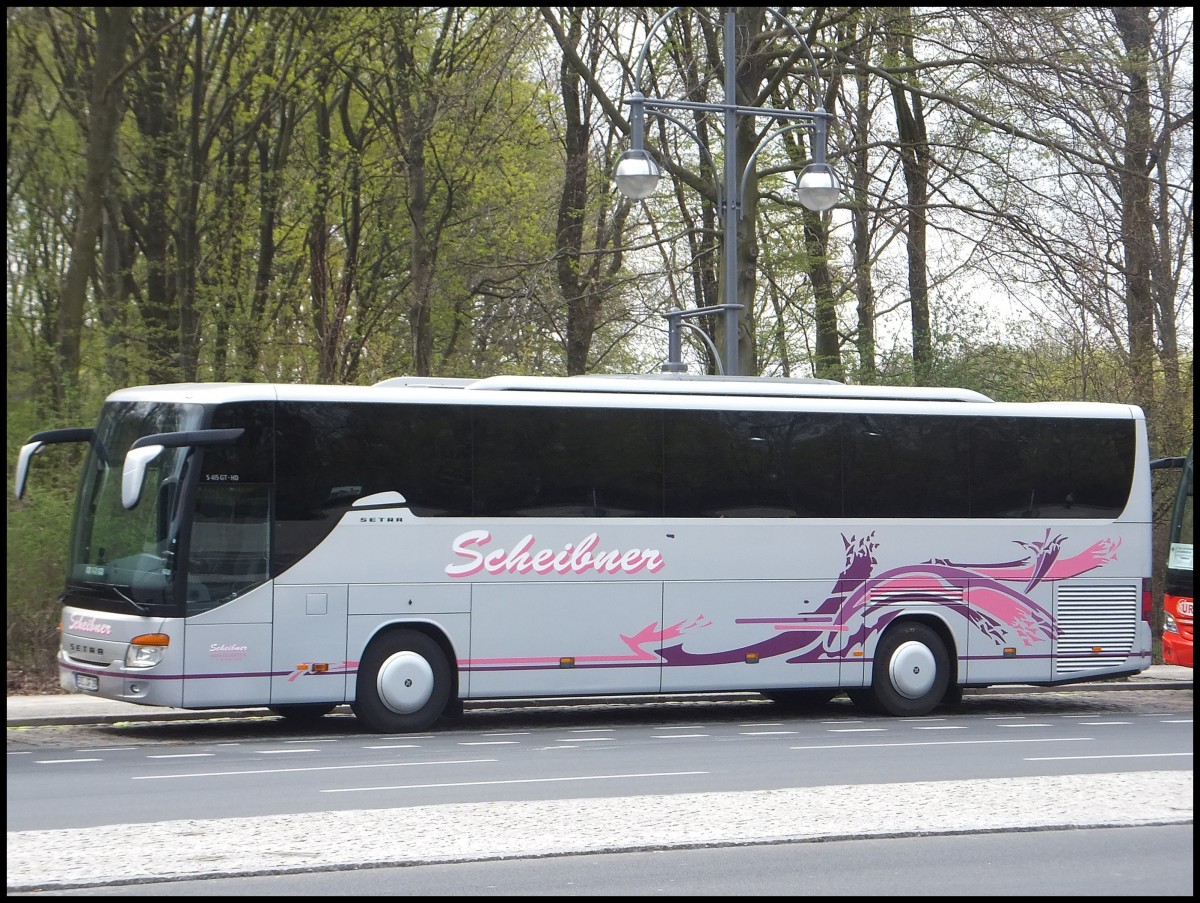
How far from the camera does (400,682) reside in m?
16.0

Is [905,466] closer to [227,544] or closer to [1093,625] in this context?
[1093,625]

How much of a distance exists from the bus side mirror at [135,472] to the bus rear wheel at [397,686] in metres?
2.84

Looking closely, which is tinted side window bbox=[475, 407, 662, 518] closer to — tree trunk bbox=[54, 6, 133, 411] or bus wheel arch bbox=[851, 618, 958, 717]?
bus wheel arch bbox=[851, 618, 958, 717]

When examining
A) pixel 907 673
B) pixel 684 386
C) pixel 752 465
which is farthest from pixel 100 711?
pixel 907 673

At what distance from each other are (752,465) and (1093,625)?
4.68 meters

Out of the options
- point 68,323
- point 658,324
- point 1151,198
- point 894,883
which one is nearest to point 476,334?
point 658,324

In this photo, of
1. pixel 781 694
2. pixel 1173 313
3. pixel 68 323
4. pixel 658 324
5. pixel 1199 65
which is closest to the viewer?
pixel 781 694

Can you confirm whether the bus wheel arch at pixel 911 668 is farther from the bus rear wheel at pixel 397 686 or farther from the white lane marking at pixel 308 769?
the white lane marking at pixel 308 769

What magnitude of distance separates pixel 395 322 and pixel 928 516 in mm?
14005

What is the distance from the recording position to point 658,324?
33.1 meters

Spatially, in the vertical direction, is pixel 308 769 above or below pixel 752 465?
below

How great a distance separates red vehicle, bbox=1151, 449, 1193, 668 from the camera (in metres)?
19.4

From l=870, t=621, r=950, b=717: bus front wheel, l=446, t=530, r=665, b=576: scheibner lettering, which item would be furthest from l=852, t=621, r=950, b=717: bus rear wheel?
l=446, t=530, r=665, b=576: scheibner lettering

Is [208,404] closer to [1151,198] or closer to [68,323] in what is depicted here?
[68,323]
